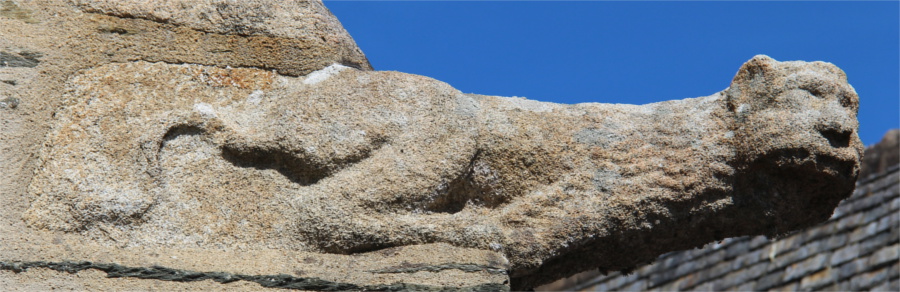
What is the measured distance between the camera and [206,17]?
8.63 feet

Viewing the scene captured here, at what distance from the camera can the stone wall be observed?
866 centimetres

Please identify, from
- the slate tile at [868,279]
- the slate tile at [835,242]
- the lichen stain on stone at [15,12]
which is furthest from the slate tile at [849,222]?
the lichen stain on stone at [15,12]

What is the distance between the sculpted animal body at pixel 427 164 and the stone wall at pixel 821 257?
5.78 metres

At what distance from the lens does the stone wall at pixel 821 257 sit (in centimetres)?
866

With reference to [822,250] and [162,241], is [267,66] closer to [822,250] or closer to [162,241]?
[162,241]

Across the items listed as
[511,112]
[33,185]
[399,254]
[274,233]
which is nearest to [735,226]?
[511,112]

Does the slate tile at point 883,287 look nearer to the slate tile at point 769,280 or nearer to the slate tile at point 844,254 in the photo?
the slate tile at point 844,254

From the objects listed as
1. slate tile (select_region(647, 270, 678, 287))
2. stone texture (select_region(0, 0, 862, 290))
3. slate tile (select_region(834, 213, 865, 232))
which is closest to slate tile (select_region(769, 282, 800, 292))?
slate tile (select_region(834, 213, 865, 232))

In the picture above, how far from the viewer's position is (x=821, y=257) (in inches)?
360

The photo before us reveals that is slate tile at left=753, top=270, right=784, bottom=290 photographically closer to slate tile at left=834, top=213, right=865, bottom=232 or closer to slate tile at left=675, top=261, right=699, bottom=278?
slate tile at left=834, top=213, right=865, bottom=232

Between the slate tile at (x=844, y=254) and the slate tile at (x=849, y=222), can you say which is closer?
the slate tile at (x=844, y=254)

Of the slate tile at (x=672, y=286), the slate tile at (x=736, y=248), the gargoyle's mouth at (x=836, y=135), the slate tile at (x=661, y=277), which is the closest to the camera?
the gargoyle's mouth at (x=836, y=135)

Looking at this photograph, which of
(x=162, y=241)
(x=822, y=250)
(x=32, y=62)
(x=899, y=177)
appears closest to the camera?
(x=162, y=241)

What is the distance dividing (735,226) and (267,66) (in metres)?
1.03
